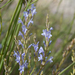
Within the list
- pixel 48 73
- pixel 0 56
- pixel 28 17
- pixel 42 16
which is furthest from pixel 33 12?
pixel 42 16

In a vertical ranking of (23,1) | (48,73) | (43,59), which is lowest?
(48,73)

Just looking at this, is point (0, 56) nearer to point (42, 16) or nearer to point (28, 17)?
point (28, 17)

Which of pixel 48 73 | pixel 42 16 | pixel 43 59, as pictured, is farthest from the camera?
pixel 42 16

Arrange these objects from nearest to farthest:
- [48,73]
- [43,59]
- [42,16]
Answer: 1. [43,59]
2. [48,73]
3. [42,16]

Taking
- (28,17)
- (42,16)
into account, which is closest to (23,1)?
(28,17)

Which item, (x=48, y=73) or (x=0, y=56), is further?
(x=48, y=73)

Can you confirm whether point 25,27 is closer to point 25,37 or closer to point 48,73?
point 25,37

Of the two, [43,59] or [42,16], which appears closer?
[43,59]

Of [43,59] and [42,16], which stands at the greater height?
[42,16]

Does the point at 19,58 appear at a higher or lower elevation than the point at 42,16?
lower
